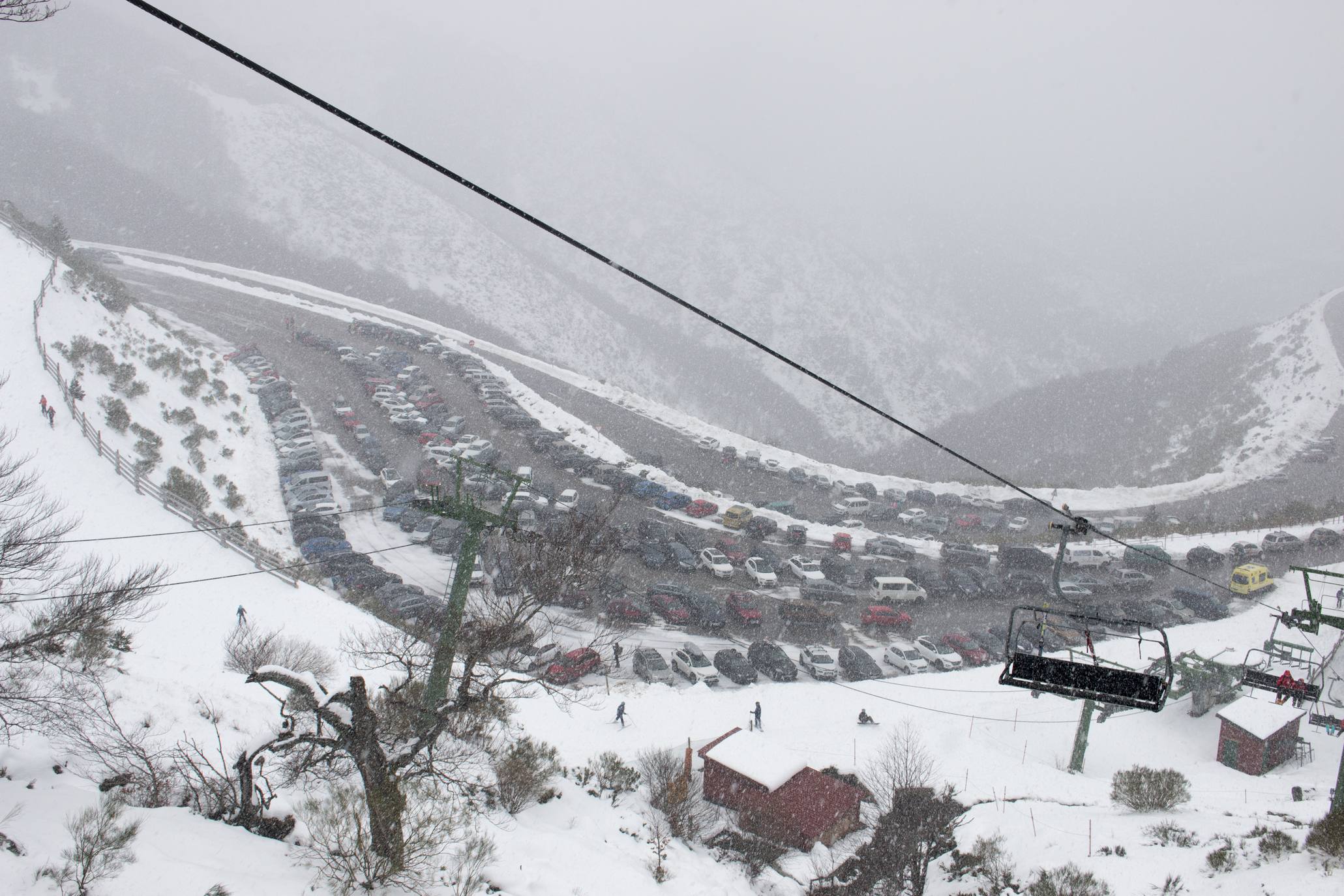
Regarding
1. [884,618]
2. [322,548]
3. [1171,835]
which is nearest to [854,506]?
[884,618]

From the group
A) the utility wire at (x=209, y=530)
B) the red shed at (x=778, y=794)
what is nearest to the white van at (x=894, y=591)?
the red shed at (x=778, y=794)

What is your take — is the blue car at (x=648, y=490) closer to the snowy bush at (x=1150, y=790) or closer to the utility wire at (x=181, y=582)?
the utility wire at (x=181, y=582)

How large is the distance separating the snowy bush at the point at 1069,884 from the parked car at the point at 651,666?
1294 cm

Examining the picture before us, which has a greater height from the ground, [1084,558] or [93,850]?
[1084,558]

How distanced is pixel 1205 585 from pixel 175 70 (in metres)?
146

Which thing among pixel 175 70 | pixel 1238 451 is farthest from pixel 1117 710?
pixel 175 70

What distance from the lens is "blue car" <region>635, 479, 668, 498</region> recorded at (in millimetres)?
41594

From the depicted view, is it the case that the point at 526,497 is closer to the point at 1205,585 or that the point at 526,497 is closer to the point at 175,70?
the point at 1205,585

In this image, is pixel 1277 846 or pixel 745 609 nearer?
pixel 1277 846

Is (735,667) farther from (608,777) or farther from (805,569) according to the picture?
(805,569)

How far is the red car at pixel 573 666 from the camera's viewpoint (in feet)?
77.9

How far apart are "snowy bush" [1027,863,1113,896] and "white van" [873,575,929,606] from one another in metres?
18.7

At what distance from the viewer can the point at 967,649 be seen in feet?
99.0

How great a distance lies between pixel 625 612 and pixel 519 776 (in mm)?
12859
